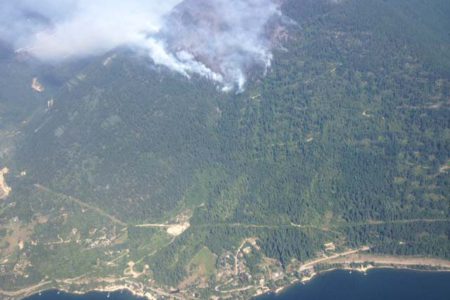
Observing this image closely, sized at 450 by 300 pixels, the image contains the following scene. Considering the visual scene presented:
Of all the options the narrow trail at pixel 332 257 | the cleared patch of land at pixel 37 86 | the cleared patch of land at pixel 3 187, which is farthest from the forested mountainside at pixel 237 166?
the cleared patch of land at pixel 37 86

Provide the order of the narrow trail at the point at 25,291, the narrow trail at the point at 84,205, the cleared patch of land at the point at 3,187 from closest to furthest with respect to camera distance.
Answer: the narrow trail at the point at 25,291, the narrow trail at the point at 84,205, the cleared patch of land at the point at 3,187

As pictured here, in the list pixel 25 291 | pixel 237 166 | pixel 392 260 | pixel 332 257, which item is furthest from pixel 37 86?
pixel 392 260

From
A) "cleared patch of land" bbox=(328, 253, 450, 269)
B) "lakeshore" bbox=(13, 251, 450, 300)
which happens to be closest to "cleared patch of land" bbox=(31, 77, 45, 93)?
"lakeshore" bbox=(13, 251, 450, 300)

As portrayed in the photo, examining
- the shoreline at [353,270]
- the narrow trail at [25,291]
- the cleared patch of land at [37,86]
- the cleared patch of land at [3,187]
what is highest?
A: the cleared patch of land at [37,86]

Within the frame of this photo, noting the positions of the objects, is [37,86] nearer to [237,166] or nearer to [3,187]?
[3,187]

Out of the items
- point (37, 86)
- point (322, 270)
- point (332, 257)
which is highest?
point (37, 86)

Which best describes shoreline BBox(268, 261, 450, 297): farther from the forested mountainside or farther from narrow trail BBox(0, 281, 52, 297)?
narrow trail BBox(0, 281, 52, 297)

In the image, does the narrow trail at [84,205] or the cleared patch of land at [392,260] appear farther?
the narrow trail at [84,205]

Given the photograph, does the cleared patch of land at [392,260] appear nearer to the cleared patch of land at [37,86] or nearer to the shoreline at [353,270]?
the shoreline at [353,270]
